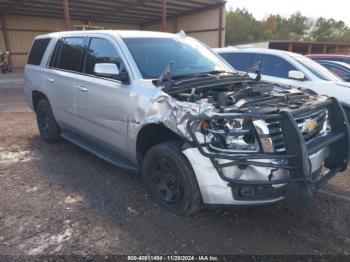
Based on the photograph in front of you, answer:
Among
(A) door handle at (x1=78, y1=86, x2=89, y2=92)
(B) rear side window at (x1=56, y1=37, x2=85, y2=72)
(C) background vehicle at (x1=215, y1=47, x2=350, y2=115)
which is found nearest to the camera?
(A) door handle at (x1=78, y1=86, x2=89, y2=92)

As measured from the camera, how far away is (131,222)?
3.14 metres

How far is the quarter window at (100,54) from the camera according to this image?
385cm

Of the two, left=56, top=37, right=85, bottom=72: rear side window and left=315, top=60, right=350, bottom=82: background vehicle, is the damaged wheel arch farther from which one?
left=315, top=60, right=350, bottom=82: background vehicle

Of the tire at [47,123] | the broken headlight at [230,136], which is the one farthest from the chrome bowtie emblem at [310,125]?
the tire at [47,123]

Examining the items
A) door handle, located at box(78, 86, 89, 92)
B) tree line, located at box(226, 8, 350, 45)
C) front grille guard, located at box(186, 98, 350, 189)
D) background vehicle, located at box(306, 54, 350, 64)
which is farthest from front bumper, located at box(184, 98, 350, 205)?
tree line, located at box(226, 8, 350, 45)

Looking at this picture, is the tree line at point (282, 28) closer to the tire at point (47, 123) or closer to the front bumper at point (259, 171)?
A: the tire at point (47, 123)

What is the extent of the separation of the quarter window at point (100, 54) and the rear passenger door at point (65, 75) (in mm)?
179

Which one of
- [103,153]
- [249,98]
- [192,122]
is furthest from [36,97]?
[249,98]

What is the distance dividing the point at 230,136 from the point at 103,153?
201cm

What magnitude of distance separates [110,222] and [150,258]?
0.70 metres

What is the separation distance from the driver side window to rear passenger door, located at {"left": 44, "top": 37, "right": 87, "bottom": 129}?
0.57 ft

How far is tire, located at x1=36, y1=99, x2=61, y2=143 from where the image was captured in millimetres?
5312

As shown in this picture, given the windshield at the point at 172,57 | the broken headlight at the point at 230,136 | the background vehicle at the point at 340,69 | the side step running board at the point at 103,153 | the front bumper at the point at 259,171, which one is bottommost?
the side step running board at the point at 103,153

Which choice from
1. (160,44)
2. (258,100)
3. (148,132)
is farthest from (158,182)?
(160,44)
